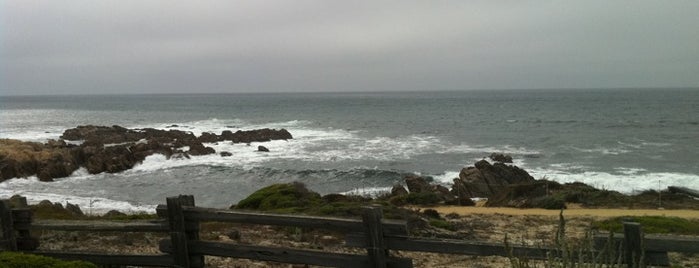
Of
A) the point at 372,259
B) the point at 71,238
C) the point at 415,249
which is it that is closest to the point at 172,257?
the point at 372,259

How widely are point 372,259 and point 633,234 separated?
96.0 inches

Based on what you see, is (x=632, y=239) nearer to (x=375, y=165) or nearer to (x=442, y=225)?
(x=442, y=225)

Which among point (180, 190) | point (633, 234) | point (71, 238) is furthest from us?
point (180, 190)

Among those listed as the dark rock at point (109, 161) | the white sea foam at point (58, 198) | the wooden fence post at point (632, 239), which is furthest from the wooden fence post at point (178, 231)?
the dark rock at point (109, 161)

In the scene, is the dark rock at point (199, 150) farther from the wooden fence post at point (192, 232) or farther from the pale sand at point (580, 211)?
the wooden fence post at point (192, 232)

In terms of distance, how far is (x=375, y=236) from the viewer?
19.3ft

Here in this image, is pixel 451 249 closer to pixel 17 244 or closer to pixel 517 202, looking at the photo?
pixel 17 244

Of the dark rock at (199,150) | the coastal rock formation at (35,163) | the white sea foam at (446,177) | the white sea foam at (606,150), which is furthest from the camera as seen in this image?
the dark rock at (199,150)

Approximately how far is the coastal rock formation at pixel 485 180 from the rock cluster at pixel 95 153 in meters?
20.8

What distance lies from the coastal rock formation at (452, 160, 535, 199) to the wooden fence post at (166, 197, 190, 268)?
16166 mm

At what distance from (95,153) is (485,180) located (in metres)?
25.4

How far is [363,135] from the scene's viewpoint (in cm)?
5700

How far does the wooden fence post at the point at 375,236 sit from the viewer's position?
19.2ft

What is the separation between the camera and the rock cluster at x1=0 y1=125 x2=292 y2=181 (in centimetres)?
3222
